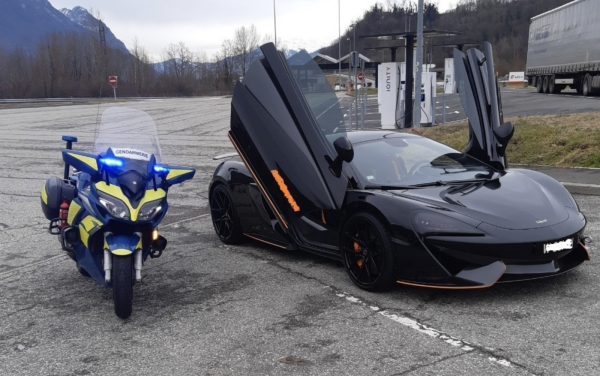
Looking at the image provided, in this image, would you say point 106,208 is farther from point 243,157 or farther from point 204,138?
point 204,138

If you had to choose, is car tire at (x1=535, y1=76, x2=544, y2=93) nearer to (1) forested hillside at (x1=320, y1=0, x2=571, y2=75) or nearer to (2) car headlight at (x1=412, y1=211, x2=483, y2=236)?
(2) car headlight at (x1=412, y1=211, x2=483, y2=236)

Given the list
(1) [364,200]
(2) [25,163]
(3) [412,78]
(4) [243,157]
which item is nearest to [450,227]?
(1) [364,200]

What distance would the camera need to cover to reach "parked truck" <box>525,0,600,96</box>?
29672mm

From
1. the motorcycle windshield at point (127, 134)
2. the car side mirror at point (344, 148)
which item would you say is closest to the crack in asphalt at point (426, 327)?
the car side mirror at point (344, 148)

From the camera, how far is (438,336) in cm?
414

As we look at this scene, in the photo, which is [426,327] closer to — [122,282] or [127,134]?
[122,282]

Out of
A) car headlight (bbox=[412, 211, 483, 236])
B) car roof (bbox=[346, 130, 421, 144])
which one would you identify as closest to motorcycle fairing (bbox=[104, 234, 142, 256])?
car headlight (bbox=[412, 211, 483, 236])

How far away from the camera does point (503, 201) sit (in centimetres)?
504

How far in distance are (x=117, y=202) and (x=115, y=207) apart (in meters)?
0.04

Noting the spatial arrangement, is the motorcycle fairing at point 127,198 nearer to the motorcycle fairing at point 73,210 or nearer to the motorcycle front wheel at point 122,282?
the motorcycle front wheel at point 122,282

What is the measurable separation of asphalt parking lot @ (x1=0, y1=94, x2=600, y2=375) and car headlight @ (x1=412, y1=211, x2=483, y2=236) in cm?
56

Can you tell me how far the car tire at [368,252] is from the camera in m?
4.93

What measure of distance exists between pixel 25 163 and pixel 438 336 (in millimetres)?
13324

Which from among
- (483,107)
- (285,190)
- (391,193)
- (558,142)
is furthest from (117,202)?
(558,142)
